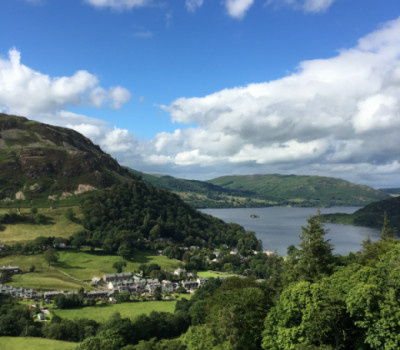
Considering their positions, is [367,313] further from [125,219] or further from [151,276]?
[125,219]

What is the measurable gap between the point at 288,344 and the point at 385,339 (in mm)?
8663

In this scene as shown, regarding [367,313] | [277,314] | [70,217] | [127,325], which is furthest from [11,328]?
[70,217]

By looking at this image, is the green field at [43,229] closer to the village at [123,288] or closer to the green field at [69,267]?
the green field at [69,267]

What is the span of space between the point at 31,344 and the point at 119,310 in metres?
28.4

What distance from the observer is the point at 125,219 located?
183750mm

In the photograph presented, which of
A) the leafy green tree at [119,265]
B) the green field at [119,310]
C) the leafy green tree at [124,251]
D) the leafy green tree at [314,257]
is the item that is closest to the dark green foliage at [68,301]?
the green field at [119,310]

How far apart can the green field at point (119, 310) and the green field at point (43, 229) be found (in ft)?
220

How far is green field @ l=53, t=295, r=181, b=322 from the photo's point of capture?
80.8 meters

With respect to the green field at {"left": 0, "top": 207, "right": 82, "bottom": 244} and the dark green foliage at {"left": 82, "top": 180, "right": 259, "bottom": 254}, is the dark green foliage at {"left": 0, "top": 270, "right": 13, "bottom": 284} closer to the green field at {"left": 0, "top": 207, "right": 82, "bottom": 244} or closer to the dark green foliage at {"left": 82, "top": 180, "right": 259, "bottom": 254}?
the green field at {"left": 0, "top": 207, "right": 82, "bottom": 244}

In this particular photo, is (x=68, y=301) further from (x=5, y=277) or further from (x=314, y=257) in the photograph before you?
(x=314, y=257)

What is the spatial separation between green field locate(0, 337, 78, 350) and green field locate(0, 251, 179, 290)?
36.5m

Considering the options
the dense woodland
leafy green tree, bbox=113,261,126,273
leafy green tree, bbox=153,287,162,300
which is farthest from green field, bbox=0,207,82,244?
the dense woodland

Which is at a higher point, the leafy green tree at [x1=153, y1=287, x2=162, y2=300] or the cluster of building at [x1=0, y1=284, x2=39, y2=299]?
the cluster of building at [x1=0, y1=284, x2=39, y2=299]

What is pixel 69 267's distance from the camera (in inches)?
4761
